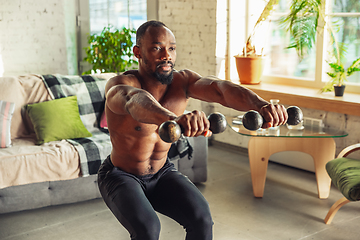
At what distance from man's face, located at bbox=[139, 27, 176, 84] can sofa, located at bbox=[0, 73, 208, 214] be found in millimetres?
850

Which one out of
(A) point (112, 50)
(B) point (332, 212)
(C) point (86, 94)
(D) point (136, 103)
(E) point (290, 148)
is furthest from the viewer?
(A) point (112, 50)

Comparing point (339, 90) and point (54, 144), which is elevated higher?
point (339, 90)

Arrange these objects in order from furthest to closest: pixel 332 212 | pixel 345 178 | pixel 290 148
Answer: pixel 290 148
pixel 332 212
pixel 345 178

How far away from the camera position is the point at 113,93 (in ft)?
5.02

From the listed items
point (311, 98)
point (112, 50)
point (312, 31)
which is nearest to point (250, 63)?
point (312, 31)

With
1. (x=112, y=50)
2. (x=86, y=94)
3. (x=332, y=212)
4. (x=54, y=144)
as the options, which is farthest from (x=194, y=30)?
(x=332, y=212)

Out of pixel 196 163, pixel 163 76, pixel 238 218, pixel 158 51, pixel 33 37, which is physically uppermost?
pixel 33 37

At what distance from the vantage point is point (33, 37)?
483 centimetres

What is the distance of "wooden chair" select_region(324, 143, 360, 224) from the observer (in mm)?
2244

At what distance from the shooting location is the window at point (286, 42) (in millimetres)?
3480

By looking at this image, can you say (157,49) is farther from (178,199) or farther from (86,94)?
(86,94)

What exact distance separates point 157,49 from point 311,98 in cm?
218

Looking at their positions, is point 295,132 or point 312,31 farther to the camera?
point 312,31

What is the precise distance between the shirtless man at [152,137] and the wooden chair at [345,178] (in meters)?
1.05
